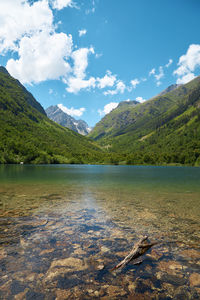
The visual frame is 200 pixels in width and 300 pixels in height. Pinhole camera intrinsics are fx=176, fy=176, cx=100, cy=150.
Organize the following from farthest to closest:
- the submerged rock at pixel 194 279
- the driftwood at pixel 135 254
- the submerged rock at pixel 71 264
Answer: the driftwood at pixel 135 254 → the submerged rock at pixel 71 264 → the submerged rock at pixel 194 279

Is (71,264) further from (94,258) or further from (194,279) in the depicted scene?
(194,279)

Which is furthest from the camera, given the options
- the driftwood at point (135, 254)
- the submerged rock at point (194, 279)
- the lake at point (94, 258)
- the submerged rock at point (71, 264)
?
the driftwood at point (135, 254)

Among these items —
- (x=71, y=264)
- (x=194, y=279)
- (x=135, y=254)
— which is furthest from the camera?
(x=135, y=254)

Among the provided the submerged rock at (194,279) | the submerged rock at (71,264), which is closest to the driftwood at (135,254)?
the submerged rock at (71,264)

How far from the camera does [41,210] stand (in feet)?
52.8

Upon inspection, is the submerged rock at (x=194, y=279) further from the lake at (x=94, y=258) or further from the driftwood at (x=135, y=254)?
the driftwood at (x=135, y=254)

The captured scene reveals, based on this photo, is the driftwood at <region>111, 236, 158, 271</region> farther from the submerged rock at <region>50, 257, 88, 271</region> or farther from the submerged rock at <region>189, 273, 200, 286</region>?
the submerged rock at <region>189, 273, 200, 286</region>

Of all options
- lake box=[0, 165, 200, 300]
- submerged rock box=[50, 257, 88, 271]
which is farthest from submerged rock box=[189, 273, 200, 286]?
submerged rock box=[50, 257, 88, 271]

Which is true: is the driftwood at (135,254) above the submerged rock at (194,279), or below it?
above

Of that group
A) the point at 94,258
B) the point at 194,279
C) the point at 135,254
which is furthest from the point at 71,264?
the point at 194,279

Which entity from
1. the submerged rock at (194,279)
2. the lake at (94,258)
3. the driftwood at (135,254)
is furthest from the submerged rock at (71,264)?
the submerged rock at (194,279)

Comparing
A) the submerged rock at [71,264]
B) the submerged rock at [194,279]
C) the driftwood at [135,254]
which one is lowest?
the submerged rock at [194,279]

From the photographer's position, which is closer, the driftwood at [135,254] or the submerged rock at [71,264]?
the submerged rock at [71,264]

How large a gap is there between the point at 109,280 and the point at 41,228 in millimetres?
6709
